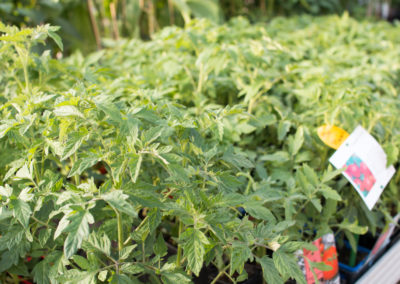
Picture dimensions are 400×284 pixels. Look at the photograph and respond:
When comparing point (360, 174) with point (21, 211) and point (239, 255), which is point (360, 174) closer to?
point (239, 255)

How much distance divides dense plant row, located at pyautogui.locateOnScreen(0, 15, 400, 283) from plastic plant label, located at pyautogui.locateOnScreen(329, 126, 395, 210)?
49 mm

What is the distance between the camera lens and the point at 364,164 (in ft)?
3.66

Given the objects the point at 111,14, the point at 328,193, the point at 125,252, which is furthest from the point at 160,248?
the point at 111,14

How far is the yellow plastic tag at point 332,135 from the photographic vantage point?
3.71 ft

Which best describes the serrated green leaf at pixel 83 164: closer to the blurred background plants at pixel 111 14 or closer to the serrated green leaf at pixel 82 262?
the serrated green leaf at pixel 82 262

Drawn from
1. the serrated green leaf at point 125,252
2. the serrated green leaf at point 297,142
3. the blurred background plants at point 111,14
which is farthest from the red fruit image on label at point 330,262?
the blurred background plants at point 111,14

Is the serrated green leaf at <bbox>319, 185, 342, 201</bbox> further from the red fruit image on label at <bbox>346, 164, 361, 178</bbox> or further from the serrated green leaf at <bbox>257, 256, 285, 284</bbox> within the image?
the serrated green leaf at <bbox>257, 256, 285, 284</bbox>

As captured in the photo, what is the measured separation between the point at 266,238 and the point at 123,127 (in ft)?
1.22

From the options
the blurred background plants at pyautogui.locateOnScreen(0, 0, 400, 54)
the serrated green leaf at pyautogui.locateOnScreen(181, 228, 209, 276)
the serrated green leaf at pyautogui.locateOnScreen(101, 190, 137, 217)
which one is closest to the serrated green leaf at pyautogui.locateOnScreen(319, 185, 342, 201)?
the serrated green leaf at pyautogui.locateOnScreen(181, 228, 209, 276)

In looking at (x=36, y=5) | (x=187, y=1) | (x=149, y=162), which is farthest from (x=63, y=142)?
(x=187, y=1)

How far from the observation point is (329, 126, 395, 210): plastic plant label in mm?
1045

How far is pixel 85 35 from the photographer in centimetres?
404

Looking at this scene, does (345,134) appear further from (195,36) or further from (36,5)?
(36,5)

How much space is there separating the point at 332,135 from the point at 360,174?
0.50 ft
